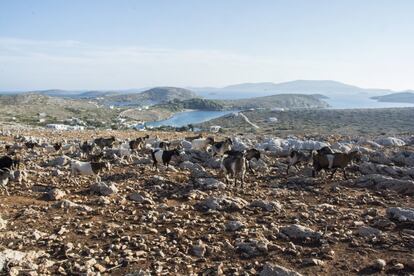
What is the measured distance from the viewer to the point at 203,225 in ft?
34.5

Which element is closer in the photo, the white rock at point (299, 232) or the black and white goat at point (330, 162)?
the white rock at point (299, 232)

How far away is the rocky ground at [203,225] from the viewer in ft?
27.3

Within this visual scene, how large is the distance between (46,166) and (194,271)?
41.5ft

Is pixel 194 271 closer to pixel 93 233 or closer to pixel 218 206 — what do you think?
pixel 93 233

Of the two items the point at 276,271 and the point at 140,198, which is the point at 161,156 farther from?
the point at 276,271

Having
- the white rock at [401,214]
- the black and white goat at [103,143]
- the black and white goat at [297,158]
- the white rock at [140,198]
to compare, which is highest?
the black and white goat at [297,158]

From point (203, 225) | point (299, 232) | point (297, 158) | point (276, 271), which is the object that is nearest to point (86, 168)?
point (203, 225)

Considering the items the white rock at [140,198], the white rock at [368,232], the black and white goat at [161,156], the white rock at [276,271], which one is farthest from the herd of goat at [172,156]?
the white rock at [276,271]

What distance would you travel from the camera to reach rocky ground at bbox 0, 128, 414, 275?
8.34m

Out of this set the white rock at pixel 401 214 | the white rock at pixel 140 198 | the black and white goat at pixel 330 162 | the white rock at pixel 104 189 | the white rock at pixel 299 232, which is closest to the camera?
the white rock at pixel 299 232

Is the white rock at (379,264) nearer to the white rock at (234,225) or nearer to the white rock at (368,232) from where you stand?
the white rock at (368,232)

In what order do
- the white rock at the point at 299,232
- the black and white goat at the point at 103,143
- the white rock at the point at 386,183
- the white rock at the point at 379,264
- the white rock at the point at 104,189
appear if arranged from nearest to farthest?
the white rock at the point at 379,264, the white rock at the point at 299,232, the white rock at the point at 104,189, the white rock at the point at 386,183, the black and white goat at the point at 103,143

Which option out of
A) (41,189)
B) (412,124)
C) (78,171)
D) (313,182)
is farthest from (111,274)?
(412,124)

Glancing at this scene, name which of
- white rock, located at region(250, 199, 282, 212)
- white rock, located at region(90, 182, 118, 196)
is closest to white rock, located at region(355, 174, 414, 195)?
white rock, located at region(250, 199, 282, 212)
